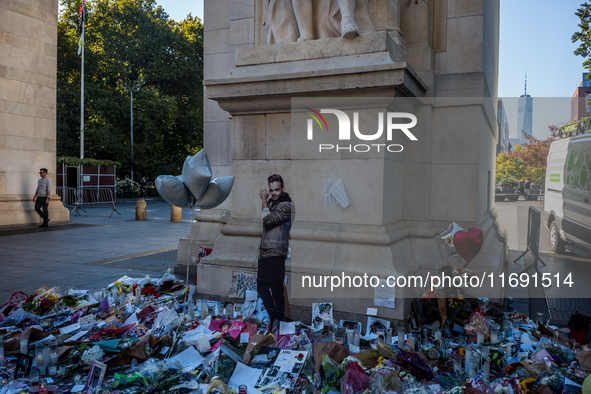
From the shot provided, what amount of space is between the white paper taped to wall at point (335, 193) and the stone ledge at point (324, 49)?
1394 millimetres

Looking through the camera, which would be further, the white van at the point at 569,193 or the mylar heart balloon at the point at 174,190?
the white van at the point at 569,193

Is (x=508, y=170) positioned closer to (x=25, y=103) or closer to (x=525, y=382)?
(x=525, y=382)

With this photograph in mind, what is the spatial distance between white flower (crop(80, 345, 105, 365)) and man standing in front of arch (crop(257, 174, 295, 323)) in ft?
5.44

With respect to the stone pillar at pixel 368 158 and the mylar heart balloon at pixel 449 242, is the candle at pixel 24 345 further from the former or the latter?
the mylar heart balloon at pixel 449 242

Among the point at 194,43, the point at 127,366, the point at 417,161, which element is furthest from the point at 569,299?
the point at 194,43

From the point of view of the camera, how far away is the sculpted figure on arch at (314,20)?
4.99 meters

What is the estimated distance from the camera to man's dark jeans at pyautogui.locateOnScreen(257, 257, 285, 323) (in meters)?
4.78

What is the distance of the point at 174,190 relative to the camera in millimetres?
5375

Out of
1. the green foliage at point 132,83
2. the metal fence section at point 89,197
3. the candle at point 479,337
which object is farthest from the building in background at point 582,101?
the green foliage at point 132,83

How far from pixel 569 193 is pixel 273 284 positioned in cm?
791

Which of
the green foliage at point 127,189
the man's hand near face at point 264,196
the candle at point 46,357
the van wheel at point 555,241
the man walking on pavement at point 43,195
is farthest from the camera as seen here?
the green foliage at point 127,189

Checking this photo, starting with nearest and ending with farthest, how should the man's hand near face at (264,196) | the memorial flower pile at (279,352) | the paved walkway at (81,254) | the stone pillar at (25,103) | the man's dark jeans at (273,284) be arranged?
the memorial flower pile at (279,352)
the man's dark jeans at (273,284)
the man's hand near face at (264,196)
the paved walkway at (81,254)
the stone pillar at (25,103)

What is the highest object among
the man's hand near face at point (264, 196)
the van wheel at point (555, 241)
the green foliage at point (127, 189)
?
the man's hand near face at point (264, 196)

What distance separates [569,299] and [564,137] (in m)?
5.49
